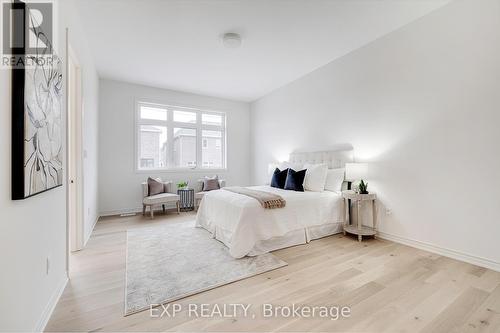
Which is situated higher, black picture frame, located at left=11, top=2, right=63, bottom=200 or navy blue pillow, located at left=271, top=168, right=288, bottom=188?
black picture frame, located at left=11, top=2, right=63, bottom=200

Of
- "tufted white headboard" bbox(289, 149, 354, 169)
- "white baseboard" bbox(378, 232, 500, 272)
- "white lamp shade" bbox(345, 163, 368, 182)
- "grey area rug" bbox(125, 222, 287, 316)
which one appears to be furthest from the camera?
"tufted white headboard" bbox(289, 149, 354, 169)

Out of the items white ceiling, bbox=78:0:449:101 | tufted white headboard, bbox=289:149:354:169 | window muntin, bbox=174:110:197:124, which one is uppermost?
white ceiling, bbox=78:0:449:101

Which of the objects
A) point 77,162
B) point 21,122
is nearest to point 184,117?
point 77,162

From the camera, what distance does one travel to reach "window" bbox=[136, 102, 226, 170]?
5020 millimetres

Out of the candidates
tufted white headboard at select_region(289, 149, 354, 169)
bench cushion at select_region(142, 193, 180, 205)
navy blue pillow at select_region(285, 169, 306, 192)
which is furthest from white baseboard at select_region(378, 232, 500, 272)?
bench cushion at select_region(142, 193, 180, 205)

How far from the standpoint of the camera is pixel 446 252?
8.30 ft

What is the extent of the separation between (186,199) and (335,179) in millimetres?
3256

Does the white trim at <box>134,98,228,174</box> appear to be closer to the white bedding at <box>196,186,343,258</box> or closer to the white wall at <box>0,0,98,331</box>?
the white bedding at <box>196,186,343,258</box>

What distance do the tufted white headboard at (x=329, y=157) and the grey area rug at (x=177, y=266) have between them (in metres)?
2.04

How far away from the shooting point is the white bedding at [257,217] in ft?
8.32

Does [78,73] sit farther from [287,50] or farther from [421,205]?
[421,205]

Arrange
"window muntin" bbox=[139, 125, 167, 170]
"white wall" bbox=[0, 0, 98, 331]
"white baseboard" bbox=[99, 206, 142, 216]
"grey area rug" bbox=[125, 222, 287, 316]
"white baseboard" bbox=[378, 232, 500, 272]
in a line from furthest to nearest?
"window muntin" bbox=[139, 125, 167, 170]
"white baseboard" bbox=[99, 206, 142, 216]
"white baseboard" bbox=[378, 232, 500, 272]
"grey area rug" bbox=[125, 222, 287, 316]
"white wall" bbox=[0, 0, 98, 331]

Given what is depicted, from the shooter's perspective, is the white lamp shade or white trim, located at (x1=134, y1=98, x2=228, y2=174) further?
white trim, located at (x1=134, y1=98, x2=228, y2=174)

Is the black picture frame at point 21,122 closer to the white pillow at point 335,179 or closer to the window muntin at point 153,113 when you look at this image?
the white pillow at point 335,179
